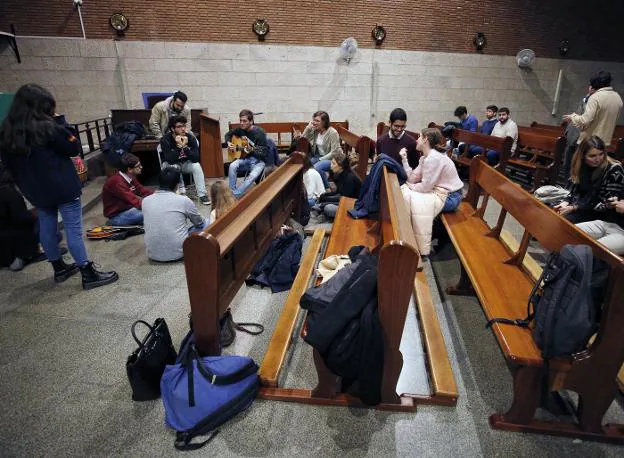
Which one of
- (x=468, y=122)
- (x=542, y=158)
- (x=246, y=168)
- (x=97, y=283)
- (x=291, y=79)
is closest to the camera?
(x=97, y=283)

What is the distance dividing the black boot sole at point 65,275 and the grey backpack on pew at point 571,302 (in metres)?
3.45

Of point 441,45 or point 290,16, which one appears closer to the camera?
point 290,16

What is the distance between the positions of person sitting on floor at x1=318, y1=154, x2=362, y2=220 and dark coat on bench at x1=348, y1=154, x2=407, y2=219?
2.40ft

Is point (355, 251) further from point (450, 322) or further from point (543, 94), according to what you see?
point (543, 94)

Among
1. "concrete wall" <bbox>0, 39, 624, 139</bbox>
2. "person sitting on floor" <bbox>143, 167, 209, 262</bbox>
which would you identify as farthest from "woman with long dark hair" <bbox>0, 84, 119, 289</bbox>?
"concrete wall" <bbox>0, 39, 624, 139</bbox>

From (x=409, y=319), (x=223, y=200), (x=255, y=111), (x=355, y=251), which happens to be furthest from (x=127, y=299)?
(x=255, y=111)

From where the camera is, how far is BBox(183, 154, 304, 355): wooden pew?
1.67 metres

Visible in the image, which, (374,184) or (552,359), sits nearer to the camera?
(552,359)

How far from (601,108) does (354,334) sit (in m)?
4.43

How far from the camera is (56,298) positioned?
2805 mm

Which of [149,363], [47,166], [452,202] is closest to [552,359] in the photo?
[149,363]

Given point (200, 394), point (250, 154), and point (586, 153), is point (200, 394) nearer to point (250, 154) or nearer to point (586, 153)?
point (586, 153)

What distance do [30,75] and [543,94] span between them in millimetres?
11888

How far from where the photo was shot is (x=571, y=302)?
4.63 ft
